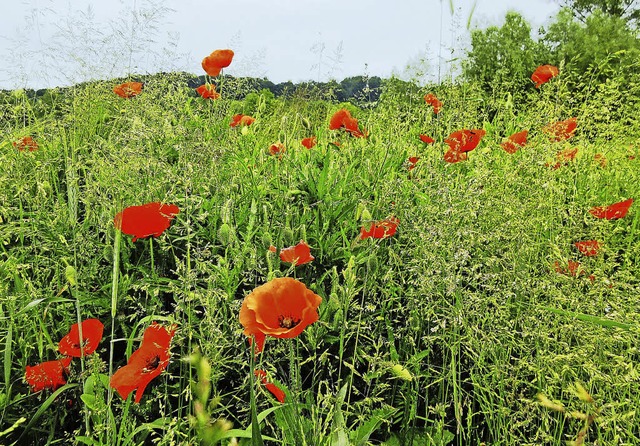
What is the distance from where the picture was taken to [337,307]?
1.14 m

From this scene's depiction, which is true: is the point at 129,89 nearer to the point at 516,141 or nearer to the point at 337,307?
the point at 516,141

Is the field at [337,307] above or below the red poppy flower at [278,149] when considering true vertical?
below

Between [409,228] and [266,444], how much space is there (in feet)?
2.30

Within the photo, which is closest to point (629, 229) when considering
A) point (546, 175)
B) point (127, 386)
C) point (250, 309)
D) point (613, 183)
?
point (613, 183)

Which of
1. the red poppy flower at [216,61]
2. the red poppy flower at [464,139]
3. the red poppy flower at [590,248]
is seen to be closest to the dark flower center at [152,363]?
the red poppy flower at [590,248]

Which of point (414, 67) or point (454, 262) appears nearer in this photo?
point (454, 262)

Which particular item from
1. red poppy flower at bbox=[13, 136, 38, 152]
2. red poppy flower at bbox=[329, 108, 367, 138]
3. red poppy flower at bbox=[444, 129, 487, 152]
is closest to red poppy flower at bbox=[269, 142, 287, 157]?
red poppy flower at bbox=[329, 108, 367, 138]

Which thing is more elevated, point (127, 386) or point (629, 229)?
point (629, 229)

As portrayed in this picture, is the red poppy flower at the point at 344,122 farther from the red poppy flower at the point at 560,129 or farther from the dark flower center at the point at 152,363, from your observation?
the dark flower center at the point at 152,363

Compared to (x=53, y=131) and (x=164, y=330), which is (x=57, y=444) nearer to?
(x=164, y=330)

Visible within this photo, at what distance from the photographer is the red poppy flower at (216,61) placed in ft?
7.79

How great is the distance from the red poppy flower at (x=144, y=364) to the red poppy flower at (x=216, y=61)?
161 cm

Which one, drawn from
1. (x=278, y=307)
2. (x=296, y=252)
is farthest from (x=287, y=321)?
(x=296, y=252)

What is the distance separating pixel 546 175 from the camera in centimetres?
161
